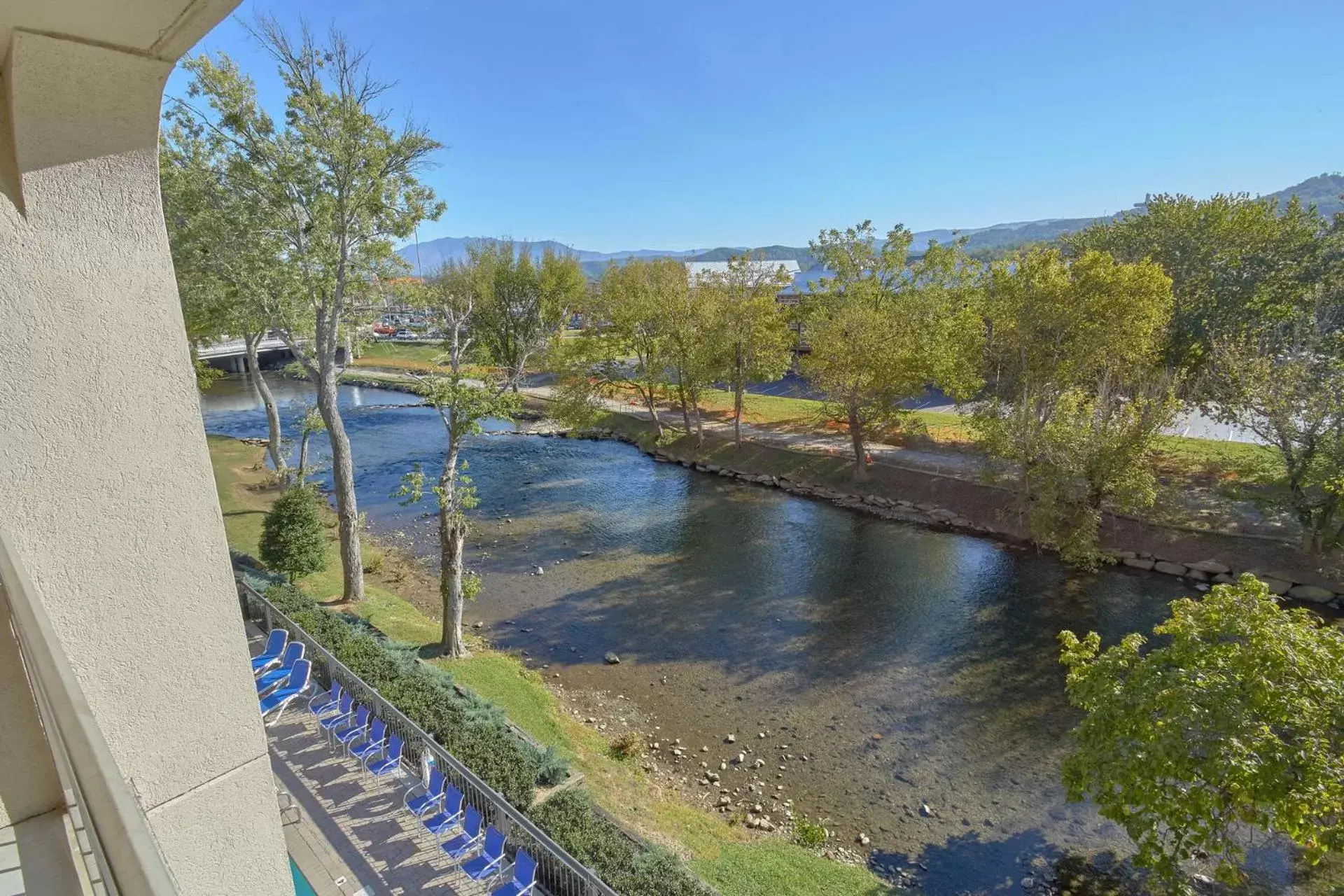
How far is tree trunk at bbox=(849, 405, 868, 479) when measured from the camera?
883 inches

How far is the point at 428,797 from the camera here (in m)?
7.15

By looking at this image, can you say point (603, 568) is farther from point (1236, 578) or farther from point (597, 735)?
point (1236, 578)

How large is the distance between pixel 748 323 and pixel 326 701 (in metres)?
19.3

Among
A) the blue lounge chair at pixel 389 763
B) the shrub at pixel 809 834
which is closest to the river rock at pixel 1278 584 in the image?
the shrub at pixel 809 834

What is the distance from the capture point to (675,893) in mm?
6199

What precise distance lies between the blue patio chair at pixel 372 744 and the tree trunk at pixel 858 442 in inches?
703

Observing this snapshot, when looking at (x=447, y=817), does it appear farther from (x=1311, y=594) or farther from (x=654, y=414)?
(x=654, y=414)

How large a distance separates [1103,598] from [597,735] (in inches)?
470

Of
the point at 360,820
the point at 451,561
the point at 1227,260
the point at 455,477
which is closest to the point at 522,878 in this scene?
the point at 360,820

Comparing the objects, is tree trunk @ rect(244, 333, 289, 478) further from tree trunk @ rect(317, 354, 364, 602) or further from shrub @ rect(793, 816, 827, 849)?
shrub @ rect(793, 816, 827, 849)

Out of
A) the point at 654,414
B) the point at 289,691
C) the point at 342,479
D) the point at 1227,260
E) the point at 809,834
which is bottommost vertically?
the point at 809,834

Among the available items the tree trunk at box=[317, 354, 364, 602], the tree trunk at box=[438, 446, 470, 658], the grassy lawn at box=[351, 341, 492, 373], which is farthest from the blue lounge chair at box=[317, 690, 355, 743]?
the grassy lawn at box=[351, 341, 492, 373]

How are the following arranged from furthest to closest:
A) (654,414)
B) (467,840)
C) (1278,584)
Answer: (654,414) < (1278,584) < (467,840)

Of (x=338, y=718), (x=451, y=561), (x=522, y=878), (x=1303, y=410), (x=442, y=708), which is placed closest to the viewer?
(x=522, y=878)
